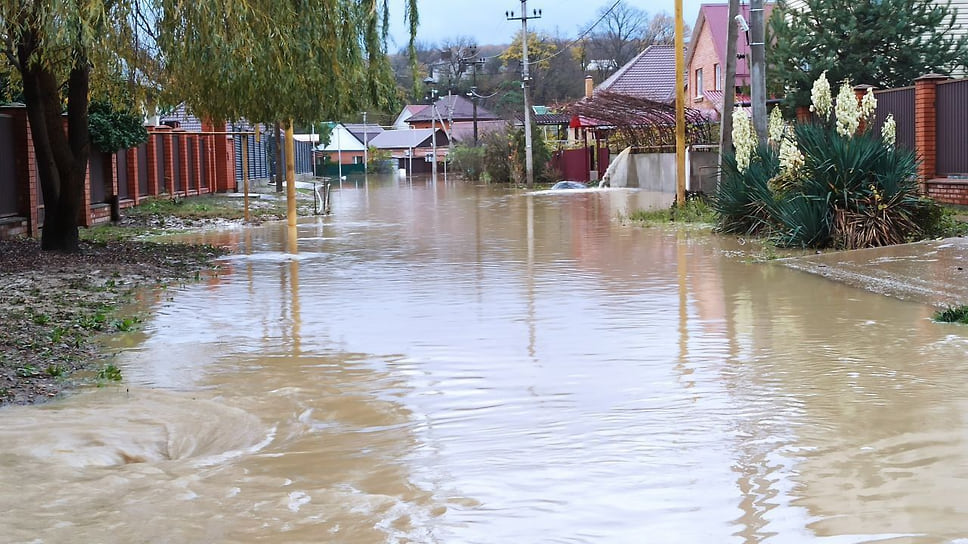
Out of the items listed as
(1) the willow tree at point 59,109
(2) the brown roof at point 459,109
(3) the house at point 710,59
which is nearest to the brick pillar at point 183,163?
(1) the willow tree at point 59,109

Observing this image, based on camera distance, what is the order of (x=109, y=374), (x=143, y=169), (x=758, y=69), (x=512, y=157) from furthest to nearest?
(x=512, y=157) < (x=143, y=169) < (x=758, y=69) < (x=109, y=374)

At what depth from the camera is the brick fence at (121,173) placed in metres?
19.7

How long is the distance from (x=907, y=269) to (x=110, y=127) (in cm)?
1741

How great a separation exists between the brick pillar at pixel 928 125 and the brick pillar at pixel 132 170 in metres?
17.0

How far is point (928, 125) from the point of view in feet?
69.9

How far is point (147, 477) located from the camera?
5.91 metres

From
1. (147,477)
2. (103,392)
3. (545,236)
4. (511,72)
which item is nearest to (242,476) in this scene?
(147,477)

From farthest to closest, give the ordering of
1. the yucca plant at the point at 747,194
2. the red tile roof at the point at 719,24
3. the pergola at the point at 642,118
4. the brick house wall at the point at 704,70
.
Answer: the brick house wall at the point at 704,70
the red tile roof at the point at 719,24
the pergola at the point at 642,118
the yucca plant at the point at 747,194

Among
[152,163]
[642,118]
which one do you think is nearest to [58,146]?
[152,163]

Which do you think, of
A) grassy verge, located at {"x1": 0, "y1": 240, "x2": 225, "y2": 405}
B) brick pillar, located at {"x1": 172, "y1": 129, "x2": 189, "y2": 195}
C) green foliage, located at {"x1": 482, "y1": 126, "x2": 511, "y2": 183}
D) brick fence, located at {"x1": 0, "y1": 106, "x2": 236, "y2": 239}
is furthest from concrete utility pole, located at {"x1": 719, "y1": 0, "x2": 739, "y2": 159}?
green foliage, located at {"x1": 482, "y1": 126, "x2": 511, "y2": 183}

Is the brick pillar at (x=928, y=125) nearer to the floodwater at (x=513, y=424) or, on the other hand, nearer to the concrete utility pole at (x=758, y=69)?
the concrete utility pole at (x=758, y=69)

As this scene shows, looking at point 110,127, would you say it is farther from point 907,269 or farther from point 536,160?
point 536,160

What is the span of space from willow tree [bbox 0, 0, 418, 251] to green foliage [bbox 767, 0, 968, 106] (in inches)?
639

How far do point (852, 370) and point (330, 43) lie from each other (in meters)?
9.88
